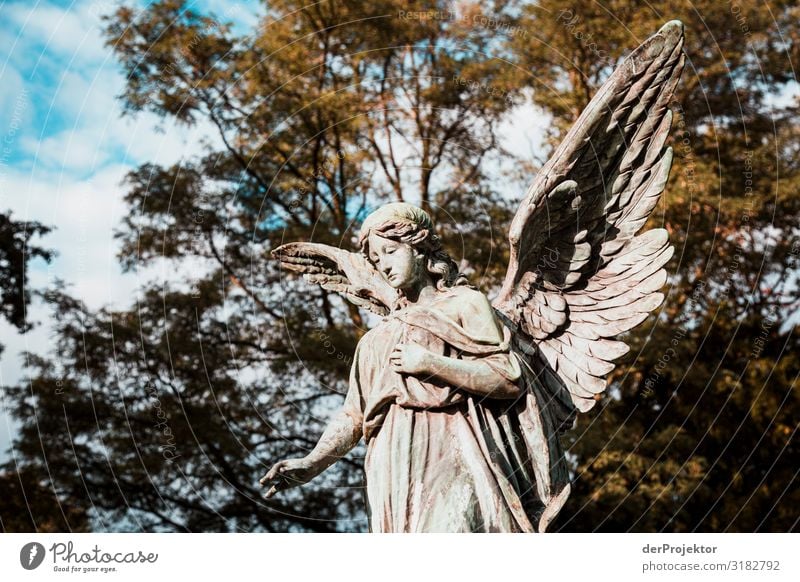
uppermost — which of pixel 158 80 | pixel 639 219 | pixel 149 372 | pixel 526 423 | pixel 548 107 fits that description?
pixel 158 80

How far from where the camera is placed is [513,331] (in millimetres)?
7422

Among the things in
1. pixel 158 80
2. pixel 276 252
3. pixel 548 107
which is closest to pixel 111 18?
pixel 158 80

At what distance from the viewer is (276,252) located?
827 centimetres

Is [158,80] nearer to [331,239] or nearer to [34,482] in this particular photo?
[331,239]

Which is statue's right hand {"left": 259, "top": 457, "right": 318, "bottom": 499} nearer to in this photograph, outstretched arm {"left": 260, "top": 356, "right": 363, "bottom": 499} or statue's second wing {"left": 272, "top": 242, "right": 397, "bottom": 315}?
outstretched arm {"left": 260, "top": 356, "right": 363, "bottom": 499}

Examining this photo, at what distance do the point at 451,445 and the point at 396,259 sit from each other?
1.07 m

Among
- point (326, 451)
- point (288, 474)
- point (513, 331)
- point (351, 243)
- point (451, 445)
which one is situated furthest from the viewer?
point (351, 243)

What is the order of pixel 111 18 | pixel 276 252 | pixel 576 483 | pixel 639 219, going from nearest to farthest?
pixel 639 219
pixel 276 252
pixel 576 483
pixel 111 18

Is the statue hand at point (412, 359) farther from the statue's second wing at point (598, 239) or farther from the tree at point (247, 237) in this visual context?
the tree at point (247, 237)

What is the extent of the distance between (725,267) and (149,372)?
25.1 feet

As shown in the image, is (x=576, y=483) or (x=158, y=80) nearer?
(x=576, y=483)
